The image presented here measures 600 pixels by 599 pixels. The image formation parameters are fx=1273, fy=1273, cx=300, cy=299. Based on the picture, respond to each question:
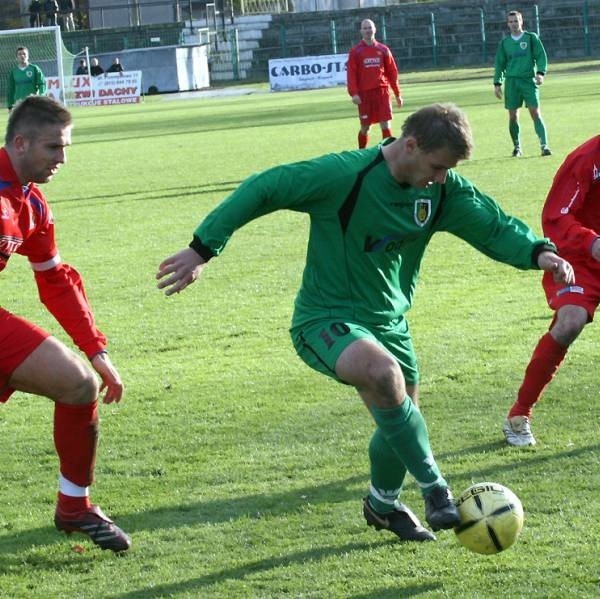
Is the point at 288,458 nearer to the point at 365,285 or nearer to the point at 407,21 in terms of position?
the point at 365,285

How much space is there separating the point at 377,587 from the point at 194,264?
52.9 inches

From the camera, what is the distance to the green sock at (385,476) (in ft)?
16.8

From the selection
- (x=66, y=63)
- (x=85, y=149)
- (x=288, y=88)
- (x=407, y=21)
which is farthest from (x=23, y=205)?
(x=407, y=21)

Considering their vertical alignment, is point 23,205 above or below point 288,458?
above

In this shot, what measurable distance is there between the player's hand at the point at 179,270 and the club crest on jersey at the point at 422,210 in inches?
37.2

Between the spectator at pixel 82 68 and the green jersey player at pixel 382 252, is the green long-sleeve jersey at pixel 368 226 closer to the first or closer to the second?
the green jersey player at pixel 382 252

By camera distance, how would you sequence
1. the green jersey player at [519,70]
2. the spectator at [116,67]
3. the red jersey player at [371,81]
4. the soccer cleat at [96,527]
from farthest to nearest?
the spectator at [116,67] → the red jersey player at [371,81] → the green jersey player at [519,70] → the soccer cleat at [96,527]

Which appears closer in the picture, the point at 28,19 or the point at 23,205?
the point at 23,205

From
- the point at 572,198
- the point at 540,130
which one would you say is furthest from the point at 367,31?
the point at 572,198

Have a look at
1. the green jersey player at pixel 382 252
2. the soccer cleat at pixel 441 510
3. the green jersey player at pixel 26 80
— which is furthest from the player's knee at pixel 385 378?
the green jersey player at pixel 26 80

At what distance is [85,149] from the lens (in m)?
26.4

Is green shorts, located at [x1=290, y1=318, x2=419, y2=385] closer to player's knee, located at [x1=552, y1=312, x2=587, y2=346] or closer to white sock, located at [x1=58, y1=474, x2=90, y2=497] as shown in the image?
white sock, located at [x1=58, y1=474, x2=90, y2=497]

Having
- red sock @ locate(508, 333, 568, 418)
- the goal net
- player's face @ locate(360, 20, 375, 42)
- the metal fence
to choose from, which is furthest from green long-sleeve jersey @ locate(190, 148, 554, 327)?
the metal fence

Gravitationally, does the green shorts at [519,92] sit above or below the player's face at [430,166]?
below
